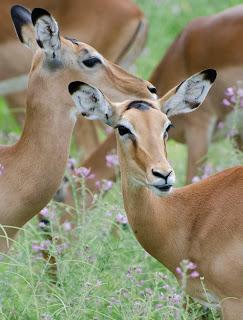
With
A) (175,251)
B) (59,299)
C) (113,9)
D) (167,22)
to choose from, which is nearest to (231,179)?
(175,251)

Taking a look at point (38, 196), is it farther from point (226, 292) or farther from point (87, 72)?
point (226, 292)

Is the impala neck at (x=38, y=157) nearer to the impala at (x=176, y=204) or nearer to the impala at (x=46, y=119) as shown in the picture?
the impala at (x=46, y=119)

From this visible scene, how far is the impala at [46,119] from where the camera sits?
555 centimetres

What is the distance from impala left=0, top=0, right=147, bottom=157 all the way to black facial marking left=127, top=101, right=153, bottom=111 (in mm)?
3499

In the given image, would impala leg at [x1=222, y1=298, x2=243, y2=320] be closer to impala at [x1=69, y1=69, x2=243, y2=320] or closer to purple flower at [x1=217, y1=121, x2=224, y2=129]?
impala at [x1=69, y1=69, x2=243, y2=320]

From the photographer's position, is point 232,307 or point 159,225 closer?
point 232,307

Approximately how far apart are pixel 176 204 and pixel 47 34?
1.09 m

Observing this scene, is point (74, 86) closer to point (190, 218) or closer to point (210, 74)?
point (210, 74)

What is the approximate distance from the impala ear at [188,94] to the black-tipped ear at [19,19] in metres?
1.08

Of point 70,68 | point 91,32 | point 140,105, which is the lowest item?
point 140,105

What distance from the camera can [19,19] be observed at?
616cm

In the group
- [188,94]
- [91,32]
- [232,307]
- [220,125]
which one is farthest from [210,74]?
[91,32]

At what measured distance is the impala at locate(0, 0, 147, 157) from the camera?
8.64 m

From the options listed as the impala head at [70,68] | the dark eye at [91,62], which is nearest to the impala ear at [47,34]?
the impala head at [70,68]
